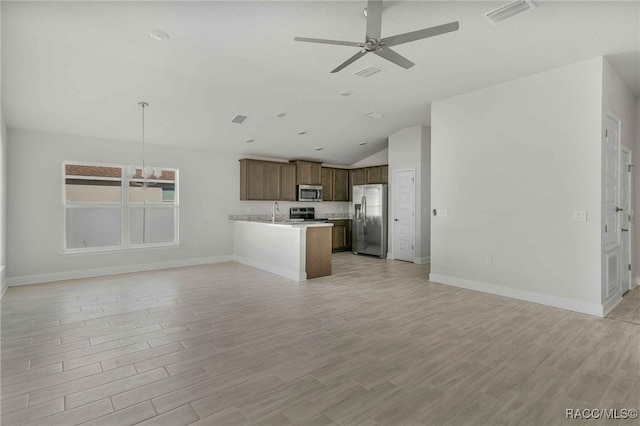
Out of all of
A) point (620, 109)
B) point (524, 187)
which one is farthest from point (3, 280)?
point (620, 109)

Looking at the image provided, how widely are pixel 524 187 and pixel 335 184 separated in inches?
221

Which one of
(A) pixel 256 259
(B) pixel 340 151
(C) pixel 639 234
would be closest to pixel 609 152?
(C) pixel 639 234

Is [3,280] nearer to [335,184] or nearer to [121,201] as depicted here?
[121,201]

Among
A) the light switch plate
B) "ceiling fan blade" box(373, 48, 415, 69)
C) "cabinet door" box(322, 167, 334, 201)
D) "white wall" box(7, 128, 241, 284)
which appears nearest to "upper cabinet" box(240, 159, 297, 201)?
"white wall" box(7, 128, 241, 284)

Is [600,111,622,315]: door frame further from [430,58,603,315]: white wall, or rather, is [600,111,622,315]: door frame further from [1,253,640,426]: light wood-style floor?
[1,253,640,426]: light wood-style floor

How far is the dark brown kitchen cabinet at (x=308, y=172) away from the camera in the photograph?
8469 millimetres

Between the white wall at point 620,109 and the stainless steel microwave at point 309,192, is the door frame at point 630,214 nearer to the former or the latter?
the white wall at point 620,109

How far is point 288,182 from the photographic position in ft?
27.2

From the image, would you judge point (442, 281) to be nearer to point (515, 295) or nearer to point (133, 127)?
point (515, 295)

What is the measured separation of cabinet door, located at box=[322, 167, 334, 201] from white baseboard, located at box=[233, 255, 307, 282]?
9.73 feet

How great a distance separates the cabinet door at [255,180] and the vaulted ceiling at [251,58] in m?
1.58

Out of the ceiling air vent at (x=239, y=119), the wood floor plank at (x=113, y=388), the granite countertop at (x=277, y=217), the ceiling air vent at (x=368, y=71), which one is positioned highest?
the ceiling air vent at (x=368, y=71)

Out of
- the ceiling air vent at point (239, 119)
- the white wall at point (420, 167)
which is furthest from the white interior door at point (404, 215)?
the ceiling air vent at point (239, 119)

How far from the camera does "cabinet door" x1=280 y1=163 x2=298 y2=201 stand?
8.18m
